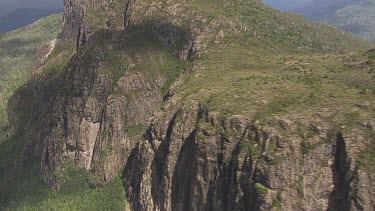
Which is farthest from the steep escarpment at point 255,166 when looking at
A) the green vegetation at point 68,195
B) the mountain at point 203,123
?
the green vegetation at point 68,195

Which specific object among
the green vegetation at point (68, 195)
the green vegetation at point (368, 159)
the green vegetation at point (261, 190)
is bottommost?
the green vegetation at point (68, 195)

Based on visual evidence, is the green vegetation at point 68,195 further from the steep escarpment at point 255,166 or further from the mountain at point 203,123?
the steep escarpment at point 255,166

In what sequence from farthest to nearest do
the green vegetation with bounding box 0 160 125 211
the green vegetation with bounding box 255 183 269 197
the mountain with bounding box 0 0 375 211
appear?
the green vegetation with bounding box 0 160 125 211
the mountain with bounding box 0 0 375 211
the green vegetation with bounding box 255 183 269 197

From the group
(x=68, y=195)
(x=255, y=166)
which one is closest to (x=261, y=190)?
(x=255, y=166)

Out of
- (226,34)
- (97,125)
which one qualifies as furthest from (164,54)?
(97,125)

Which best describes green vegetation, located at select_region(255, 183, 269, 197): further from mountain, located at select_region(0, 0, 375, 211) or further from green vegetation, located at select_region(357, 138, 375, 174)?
green vegetation, located at select_region(357, 138, 375, 174)

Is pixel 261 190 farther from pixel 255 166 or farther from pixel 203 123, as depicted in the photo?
pixel 203 123

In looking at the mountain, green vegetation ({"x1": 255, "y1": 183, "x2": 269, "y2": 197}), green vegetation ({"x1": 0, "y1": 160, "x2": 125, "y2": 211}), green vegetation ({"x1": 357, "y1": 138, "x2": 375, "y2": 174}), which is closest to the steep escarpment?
green vegetation ({"x1": 255, "y1": 183, "x2": 269, "y2": 197})

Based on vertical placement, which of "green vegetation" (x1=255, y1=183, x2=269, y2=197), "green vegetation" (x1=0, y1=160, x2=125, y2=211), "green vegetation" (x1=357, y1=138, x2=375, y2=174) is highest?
"green vegetation" (x1=357, y1=138, x2=375, y2=174)
